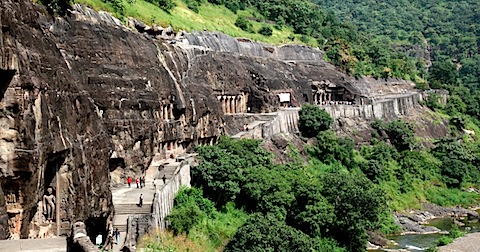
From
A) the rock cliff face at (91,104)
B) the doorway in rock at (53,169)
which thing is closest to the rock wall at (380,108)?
the rock cliff face at (91,104)

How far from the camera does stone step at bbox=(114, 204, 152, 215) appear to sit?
26.1 metres

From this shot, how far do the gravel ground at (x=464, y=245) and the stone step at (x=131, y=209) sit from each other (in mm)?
25368

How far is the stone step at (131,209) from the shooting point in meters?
26.1

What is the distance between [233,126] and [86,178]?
29623mm

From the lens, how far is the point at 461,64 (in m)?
133

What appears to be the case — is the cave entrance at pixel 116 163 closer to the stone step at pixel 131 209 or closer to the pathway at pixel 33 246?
the stone step at pixel 131 209

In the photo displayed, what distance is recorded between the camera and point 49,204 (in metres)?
19.6

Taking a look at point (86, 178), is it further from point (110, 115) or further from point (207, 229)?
point (207, 229)

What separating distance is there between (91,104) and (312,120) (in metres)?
35.3

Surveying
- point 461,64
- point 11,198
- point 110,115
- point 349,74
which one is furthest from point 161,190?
point 461,64

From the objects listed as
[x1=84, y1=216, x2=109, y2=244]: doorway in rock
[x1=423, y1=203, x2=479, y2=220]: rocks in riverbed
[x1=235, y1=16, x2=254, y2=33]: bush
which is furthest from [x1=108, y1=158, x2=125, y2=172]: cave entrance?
[x1=235, y1=16, x2=254, y2=33]: bush

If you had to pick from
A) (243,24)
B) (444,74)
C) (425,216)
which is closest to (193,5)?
(243,24)

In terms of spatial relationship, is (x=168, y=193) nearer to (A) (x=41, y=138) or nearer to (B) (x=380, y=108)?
(A) (x=41, y=138)

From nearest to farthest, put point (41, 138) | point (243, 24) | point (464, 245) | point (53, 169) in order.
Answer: point (41, 138)
point (53, 169)
point (464, 245)
point (243, 24)
